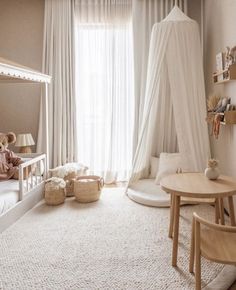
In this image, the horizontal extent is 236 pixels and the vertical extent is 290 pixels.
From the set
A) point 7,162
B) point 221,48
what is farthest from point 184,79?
point 7,162

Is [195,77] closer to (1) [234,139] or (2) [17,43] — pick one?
(1) [234,139]

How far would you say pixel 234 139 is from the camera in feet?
9.55

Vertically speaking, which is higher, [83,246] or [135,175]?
[135,175]

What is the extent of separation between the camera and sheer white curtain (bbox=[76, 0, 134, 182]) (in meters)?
4.32

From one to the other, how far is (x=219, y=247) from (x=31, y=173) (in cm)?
247

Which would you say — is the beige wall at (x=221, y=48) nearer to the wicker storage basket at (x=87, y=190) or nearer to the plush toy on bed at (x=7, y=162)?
the wicker storage basket at (x=87, y=190)

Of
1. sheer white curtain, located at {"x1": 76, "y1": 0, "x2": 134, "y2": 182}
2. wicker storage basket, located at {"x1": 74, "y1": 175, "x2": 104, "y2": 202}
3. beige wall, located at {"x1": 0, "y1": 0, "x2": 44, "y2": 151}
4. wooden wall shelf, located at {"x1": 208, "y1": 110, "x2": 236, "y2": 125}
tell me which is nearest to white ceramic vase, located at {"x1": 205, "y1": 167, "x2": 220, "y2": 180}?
wooden wall shelf, located at {"x1": 208, "y1": 110, "x2": 236, "y2": 125}

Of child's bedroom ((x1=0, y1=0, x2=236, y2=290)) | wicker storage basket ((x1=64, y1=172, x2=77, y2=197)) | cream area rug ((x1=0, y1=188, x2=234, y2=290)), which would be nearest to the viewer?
cream area rug ((x1=0, y1=188, x2=234, y2=290))

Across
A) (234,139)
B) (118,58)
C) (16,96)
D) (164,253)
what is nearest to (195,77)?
(234,139)

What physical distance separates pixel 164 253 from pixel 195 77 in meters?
2.22

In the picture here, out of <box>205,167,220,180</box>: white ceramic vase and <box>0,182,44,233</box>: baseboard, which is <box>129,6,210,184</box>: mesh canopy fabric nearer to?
<box>205,167,220,180</box>: white ceramic vase

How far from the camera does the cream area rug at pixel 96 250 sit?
6.41ft

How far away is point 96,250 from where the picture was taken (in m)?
2.39

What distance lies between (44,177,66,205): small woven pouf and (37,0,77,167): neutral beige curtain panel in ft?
2.83
